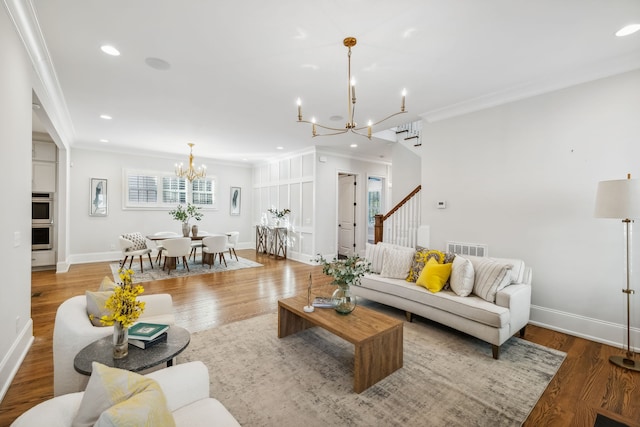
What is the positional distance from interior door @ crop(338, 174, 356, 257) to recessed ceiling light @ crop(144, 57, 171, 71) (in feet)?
18.0

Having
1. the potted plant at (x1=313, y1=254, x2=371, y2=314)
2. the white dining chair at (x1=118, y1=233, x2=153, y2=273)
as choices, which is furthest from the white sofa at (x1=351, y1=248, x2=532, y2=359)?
the white dining chair at (x1=118, y1=233, x2=153, y2=273)

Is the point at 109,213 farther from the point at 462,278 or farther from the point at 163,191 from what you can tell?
the point at 462,278

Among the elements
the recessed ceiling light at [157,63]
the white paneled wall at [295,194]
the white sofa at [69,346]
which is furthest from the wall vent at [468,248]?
the recessed ceiling light at [157,63]

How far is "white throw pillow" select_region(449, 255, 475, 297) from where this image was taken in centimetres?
306

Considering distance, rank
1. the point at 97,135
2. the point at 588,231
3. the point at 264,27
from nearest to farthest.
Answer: the point at 264,27 < the point at 588,231 < the point at 97,135

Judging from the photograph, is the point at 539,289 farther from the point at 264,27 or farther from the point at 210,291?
the point at 210,291

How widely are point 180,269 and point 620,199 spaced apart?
690 centimetres

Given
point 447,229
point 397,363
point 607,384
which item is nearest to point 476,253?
point 447,229

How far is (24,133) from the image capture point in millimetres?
2568

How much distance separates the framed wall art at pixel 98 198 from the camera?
272 inches

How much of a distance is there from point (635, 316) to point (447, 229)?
2.08m

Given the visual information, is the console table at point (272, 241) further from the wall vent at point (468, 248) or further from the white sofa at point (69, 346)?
the white sofa at point (69, 346)

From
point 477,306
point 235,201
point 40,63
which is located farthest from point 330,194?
point 40,63

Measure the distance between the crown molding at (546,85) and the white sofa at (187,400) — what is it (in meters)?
4.38
